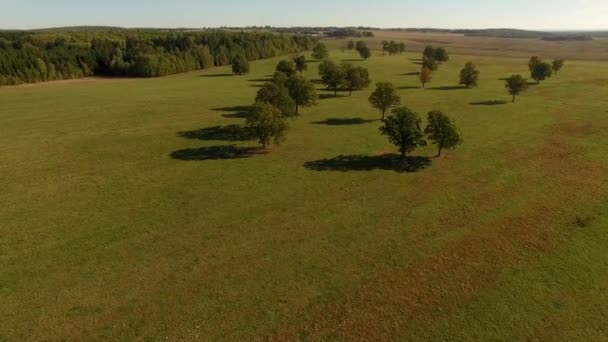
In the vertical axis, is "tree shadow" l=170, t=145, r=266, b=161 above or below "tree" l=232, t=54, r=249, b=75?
below

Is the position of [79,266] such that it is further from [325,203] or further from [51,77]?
[51,77]

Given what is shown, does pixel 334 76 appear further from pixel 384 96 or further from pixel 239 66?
pixel 239 66

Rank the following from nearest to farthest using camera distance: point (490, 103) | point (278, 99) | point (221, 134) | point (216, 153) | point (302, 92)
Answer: point (216, 153) → point (221, 134) → point (278, 99) → point (302, 92) → point (490, 103)

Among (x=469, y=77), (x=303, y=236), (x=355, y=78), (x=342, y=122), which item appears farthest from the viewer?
(x=469, y=77)

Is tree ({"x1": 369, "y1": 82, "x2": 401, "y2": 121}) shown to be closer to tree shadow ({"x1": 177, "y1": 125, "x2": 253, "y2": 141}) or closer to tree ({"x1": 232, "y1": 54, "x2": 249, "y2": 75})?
tree shadow ({"x1": 177, "y1": 125, "x2": 253, "y2": 141})

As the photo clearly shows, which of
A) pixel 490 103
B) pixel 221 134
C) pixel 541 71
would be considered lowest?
pixel 221 134

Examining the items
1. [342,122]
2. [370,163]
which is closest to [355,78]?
[342,122]

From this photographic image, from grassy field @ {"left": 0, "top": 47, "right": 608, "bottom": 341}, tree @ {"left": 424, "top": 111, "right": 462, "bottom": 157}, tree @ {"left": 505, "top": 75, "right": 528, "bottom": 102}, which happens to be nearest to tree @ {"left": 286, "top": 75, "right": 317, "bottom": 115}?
grassy field @ {"left": 0, "top": 47, "right": 608, "bottom": 341}
